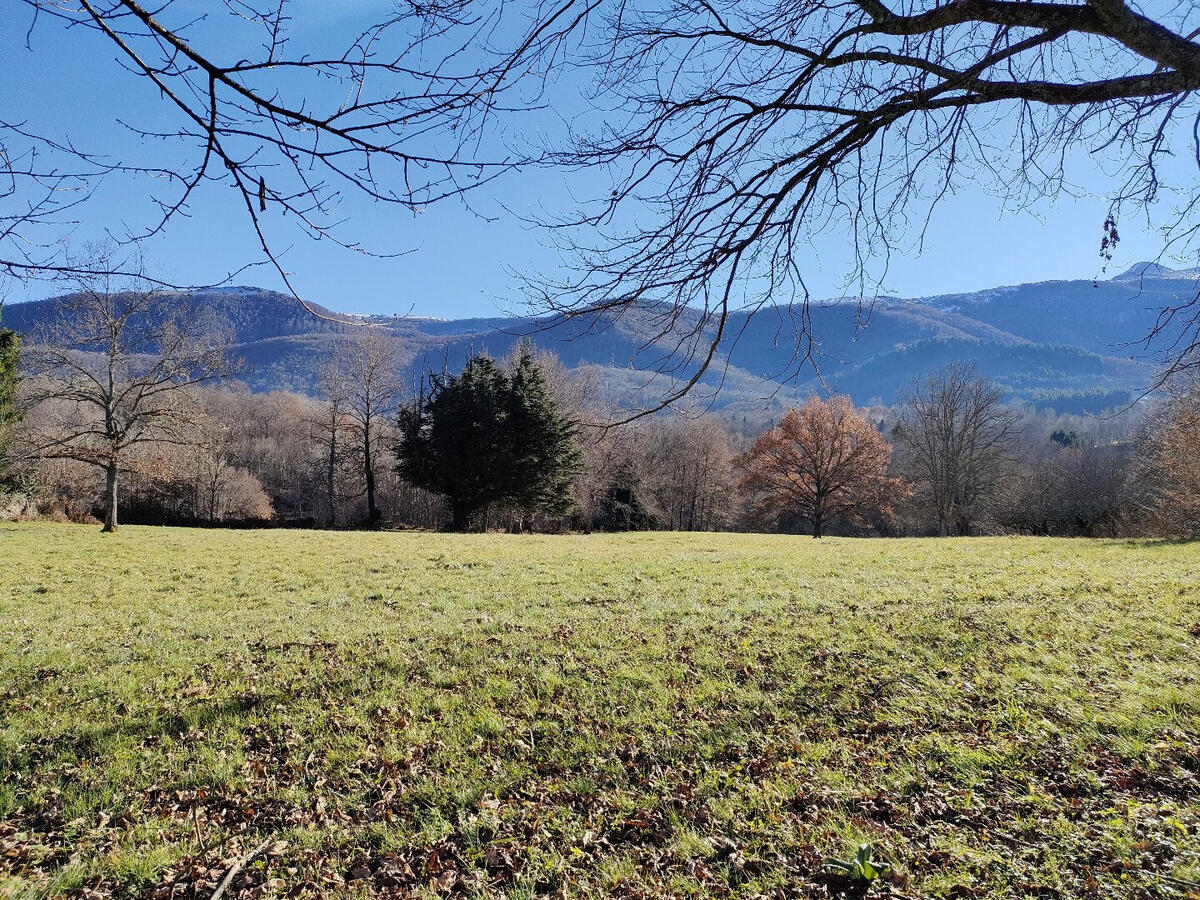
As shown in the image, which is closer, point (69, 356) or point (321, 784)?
point (321, 784)

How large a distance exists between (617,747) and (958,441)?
39169mm

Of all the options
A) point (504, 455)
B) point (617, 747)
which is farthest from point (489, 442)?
point (617, 747)

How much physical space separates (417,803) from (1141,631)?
23.6ft

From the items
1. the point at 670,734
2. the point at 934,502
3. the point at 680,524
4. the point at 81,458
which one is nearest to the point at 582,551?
the point at 670,734

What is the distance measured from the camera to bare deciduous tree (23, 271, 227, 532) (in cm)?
1877

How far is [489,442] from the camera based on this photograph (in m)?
29.1

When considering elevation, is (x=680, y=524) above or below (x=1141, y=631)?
below

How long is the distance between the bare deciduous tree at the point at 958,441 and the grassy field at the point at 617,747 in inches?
1238

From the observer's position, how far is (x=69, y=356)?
61.4ft

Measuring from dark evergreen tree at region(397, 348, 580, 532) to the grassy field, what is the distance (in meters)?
20.7

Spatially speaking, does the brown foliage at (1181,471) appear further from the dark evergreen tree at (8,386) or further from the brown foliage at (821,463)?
the dark evergreen tree at (8,386)

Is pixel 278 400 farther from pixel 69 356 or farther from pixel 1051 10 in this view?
pixel 1051 10

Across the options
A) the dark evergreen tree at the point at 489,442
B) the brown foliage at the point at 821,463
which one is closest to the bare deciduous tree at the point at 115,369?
the dark evergreen tree at the point at 489,442

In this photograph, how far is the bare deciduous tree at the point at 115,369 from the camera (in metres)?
18.8
